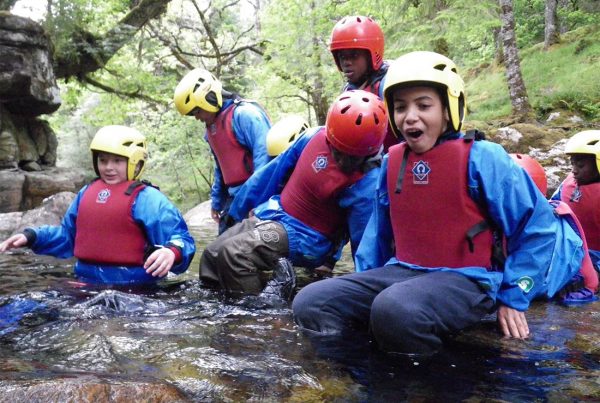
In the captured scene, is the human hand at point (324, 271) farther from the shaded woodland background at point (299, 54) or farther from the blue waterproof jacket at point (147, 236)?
the shaded woodland background at point (299, 54)

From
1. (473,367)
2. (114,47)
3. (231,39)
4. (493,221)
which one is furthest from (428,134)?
(231,39)

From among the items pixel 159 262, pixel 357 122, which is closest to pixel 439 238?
pixel 357 122

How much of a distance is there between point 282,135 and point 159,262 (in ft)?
6.87

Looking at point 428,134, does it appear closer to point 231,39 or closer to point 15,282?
point 15,282

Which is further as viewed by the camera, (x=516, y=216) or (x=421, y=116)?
(x=421, y=116)

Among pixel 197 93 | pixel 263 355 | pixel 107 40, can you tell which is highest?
pixel 107 40

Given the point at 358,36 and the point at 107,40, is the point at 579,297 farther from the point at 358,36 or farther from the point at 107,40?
the point at 107,40

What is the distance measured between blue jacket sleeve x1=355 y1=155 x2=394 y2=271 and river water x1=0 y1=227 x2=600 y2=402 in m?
0.70

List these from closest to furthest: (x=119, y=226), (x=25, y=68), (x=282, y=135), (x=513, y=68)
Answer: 1. (x=119, y=226)
2. (x=282, y=135)
3. (x=513, y=68)
4. (x=25, y=68)

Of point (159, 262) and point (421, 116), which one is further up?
point (421, 116)

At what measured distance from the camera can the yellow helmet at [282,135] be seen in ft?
17.6

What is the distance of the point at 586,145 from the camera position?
506 centimetres

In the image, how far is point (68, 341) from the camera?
2902 millimetres

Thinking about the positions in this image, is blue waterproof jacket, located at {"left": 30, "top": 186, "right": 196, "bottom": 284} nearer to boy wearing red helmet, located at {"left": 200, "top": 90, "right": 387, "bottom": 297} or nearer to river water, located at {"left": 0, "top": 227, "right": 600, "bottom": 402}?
boy wearing red helmet, located at {"left": 200, "top": 90, "right": 387, "bottom": 297}
